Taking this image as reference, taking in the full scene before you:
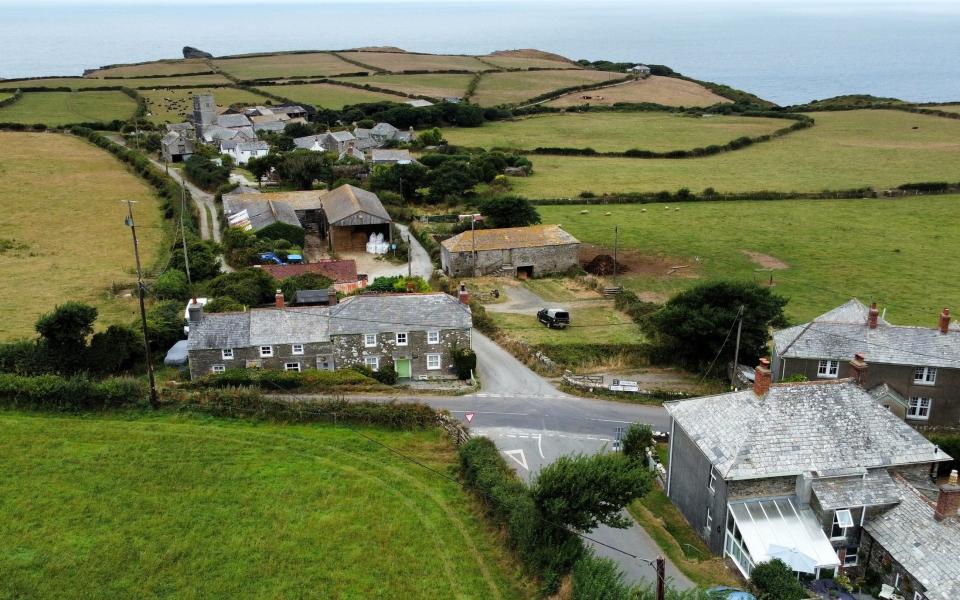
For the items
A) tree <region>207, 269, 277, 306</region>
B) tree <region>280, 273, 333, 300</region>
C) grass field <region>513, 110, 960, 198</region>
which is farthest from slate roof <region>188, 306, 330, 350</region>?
grass field <region>513, 110, 960, 198</region>

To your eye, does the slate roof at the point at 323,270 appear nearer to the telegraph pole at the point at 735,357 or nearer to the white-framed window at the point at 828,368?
the telegraph pole at the point at 735,357

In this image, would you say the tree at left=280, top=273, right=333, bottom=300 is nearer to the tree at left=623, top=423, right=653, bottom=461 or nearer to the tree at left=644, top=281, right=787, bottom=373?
the tree at left=644, top=281, right=787, bottom=373

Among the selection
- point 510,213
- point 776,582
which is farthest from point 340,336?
point 510,213

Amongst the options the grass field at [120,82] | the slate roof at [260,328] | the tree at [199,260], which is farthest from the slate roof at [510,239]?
the grass field at [120,82]

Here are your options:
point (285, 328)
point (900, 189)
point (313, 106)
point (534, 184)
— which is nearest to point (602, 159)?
point (534, 184)

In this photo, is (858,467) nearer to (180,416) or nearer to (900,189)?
(180,416)

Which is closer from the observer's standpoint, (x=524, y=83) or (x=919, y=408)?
(x=919, y=408)

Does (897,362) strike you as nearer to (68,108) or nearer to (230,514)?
(230,514)
